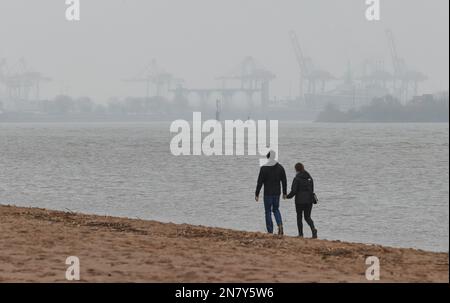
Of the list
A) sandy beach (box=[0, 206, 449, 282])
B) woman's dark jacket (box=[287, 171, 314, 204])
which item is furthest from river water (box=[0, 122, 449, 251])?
sandy beach (box=[0, 206, 449, 282])

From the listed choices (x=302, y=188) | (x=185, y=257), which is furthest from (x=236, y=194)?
(x=185, y=257)

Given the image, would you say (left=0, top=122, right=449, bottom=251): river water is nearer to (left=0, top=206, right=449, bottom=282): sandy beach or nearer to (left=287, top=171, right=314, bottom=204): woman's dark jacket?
(left=287, top=171, right=314, bottom=204): woman's dark jacket

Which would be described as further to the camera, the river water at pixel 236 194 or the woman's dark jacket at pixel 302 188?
the river water at pixel 236 194

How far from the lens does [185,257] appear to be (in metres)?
13.8

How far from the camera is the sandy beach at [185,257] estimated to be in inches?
474

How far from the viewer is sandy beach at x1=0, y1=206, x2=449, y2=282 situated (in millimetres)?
12031

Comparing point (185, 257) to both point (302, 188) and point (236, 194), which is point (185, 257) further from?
point (236, 194)

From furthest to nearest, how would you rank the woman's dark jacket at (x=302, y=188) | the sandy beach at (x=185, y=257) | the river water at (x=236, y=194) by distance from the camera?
the river water at (x=236, y=194) → the woman's dark jacket at (x=302, y=188) → the sandy beach at (x=185, y=257)

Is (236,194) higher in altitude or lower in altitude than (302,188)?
lower

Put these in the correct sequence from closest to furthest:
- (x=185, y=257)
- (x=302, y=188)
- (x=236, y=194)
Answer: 1. (x=185, y=257)
2. (x=302, y=188)
3. (x=236, y=194)

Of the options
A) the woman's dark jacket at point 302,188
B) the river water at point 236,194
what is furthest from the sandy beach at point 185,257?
the river water at point 236,194

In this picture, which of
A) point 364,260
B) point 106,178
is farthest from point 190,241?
point 106,178

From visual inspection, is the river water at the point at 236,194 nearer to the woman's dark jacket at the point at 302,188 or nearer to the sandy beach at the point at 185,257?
the woman's dark jacket at the point at 302,188
